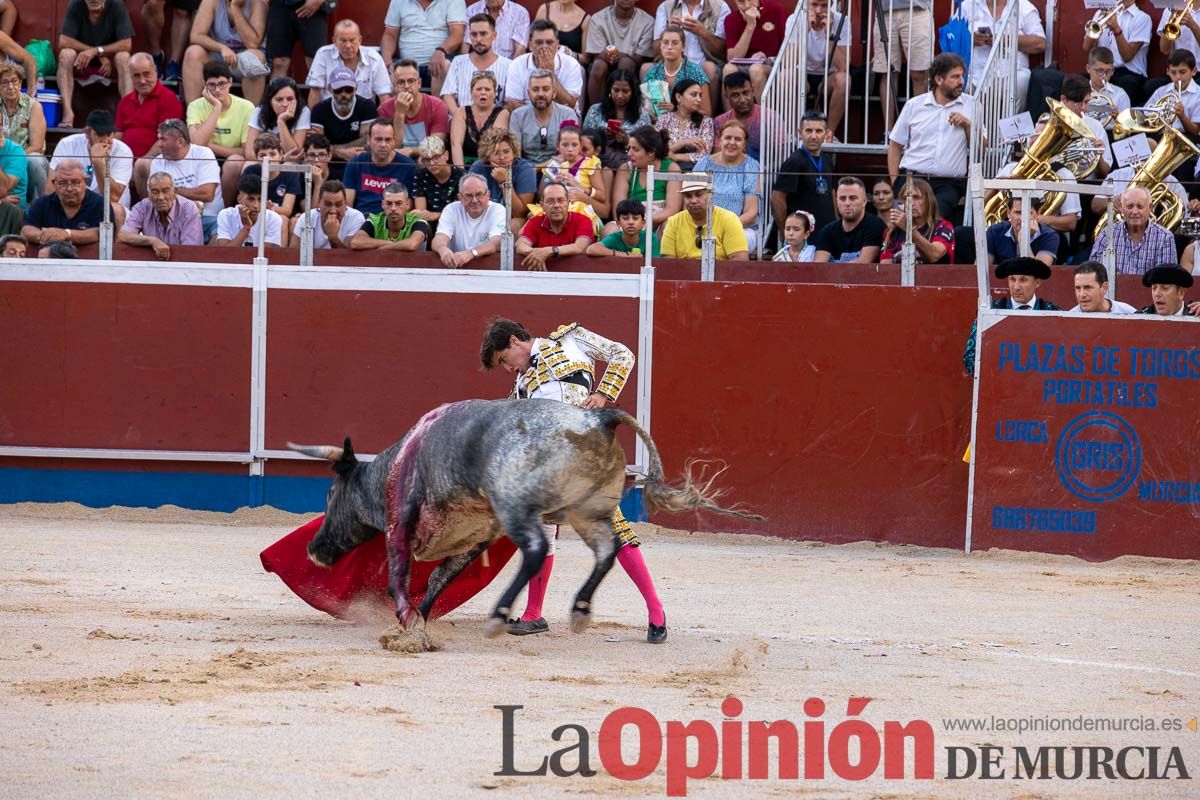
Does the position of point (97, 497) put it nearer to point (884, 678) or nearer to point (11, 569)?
point (11, 569)

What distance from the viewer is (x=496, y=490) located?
19.3 ft

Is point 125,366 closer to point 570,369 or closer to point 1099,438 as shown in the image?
point 570,369

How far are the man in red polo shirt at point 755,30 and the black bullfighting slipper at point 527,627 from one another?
650 cm

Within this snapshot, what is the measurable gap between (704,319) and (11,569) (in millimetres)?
4266

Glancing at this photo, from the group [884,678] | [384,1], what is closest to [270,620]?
[884,678]

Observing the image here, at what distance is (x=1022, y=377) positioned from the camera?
9.47 m

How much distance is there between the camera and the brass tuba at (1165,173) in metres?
10.1

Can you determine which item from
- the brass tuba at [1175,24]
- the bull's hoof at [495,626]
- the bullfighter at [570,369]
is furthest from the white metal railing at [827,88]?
the bull's hoof at [495,626]

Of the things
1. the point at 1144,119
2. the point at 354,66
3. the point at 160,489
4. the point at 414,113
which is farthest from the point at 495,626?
A: the point at 354,66

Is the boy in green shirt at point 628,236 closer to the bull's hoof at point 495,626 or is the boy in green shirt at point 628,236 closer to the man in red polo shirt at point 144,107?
the man in red polo shirt at point 144,107

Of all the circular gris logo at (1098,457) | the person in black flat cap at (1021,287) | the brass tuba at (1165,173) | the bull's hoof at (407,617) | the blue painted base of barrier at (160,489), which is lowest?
the blue painted base of barrier at (160,489)

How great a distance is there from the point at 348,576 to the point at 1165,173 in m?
6.09

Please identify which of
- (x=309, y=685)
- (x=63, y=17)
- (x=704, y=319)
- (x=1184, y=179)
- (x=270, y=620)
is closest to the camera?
(x=309, y=685)

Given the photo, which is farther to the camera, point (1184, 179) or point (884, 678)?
point (1184, 179)
